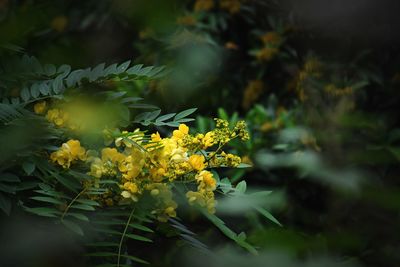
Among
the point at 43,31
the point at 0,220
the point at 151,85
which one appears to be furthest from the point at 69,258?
the point at 43,31

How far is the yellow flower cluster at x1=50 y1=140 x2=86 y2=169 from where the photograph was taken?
1189 mm

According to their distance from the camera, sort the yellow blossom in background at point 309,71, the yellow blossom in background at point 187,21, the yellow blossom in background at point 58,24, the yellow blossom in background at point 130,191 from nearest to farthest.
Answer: the yellow blossom in background at point 130,191
the yellow blossom in background at point 309,71
the yellow blossom in background at point 187,21
the yellow blossom in background at point 58,24

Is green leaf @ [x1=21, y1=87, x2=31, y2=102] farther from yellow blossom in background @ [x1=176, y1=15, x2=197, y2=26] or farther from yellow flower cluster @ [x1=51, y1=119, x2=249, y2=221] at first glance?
yellow blossom in background @ [x1=176, y1=15, x2=197, y2=26]

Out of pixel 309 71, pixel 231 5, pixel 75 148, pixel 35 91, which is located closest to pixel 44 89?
pixel 35 91

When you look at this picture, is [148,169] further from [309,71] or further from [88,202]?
[309,71]

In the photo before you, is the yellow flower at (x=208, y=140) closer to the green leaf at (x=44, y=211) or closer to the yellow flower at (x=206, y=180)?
the yellow flower at (x=206, y=180)

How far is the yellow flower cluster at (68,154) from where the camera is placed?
1.19 metres

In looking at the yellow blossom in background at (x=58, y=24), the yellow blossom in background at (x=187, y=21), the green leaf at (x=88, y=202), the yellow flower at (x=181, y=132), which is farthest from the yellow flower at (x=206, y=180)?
the yellow blossom in background at (x=58, y=24)

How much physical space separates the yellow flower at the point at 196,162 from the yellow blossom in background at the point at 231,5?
7.10ft

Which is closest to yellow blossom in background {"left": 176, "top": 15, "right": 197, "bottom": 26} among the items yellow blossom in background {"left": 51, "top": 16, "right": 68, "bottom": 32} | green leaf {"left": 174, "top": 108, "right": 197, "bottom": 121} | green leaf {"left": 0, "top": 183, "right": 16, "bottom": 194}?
yellow blossom in background {"left": 51, "top": 16, "right": 68, "bottom": 32}

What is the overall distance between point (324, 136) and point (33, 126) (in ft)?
4.76

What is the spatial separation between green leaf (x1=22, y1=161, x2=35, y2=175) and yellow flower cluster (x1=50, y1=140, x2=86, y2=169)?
7cm

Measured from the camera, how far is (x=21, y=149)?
1.13 meters

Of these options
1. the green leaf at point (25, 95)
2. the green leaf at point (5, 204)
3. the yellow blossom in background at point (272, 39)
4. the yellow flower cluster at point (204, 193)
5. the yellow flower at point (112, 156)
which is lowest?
the yellow blossom in background at point (272, 39)
